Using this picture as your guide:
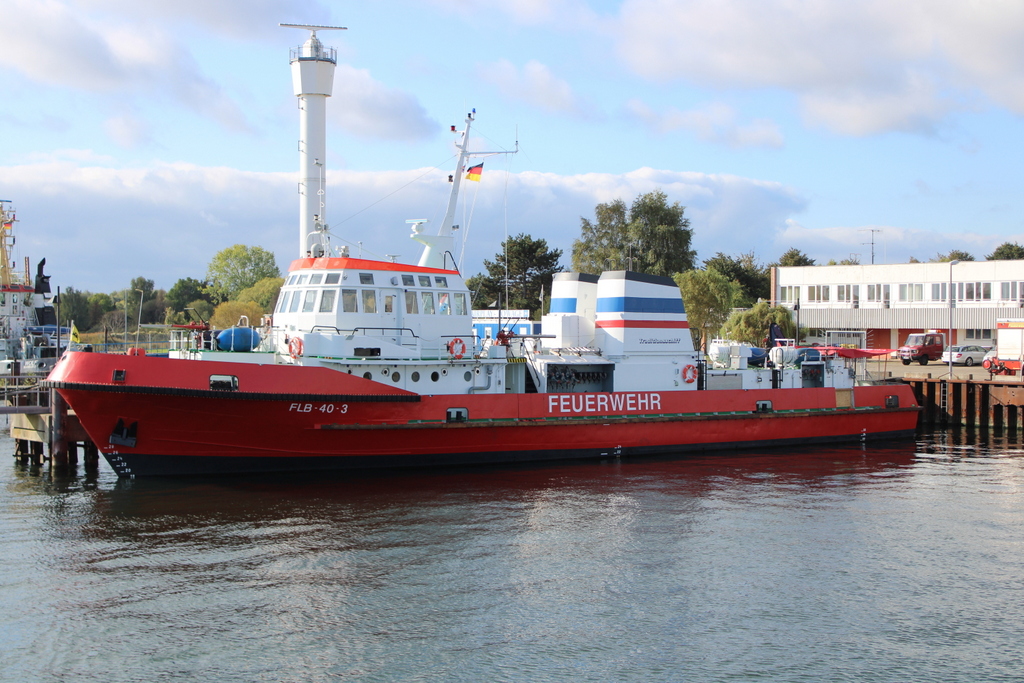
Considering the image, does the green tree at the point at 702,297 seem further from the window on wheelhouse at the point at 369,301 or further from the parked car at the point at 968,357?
the window on wheelhouse at the point at 369,301

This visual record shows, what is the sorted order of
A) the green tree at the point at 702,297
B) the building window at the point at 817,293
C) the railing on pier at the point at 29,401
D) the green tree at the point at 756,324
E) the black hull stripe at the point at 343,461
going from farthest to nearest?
the building window at the point at 817,293 < the green tree at the point at 756,324 < the green tree at the point at 702,297 < the railing on pier at the point at 29,401 < the black hull stripe at the point at 343,461

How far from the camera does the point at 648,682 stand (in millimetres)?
9102

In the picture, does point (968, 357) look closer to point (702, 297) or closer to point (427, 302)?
point (702, 297)

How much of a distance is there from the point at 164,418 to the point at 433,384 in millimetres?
5430

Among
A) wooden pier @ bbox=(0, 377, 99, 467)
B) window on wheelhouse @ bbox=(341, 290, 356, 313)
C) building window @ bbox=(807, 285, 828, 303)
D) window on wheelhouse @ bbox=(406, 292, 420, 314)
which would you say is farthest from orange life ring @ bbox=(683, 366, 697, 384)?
→ building window @ bbox=(807, 285, 828, 303)

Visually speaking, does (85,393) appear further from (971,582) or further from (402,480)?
(971,582)

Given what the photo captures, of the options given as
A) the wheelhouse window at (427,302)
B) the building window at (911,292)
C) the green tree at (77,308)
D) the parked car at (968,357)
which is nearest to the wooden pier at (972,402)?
the parked car at (968,357)

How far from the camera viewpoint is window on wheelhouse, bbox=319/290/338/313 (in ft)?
59.7

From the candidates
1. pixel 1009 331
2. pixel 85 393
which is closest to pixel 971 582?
pixel 85 393

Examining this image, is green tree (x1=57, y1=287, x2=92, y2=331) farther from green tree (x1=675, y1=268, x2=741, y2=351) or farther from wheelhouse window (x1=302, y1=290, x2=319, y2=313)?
wheelhouse window (x1=302, y1=290, x2=319, y2=313)

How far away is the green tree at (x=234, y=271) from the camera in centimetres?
7119

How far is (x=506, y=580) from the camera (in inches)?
464

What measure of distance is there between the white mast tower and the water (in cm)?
704

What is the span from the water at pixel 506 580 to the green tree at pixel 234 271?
54.9 m
